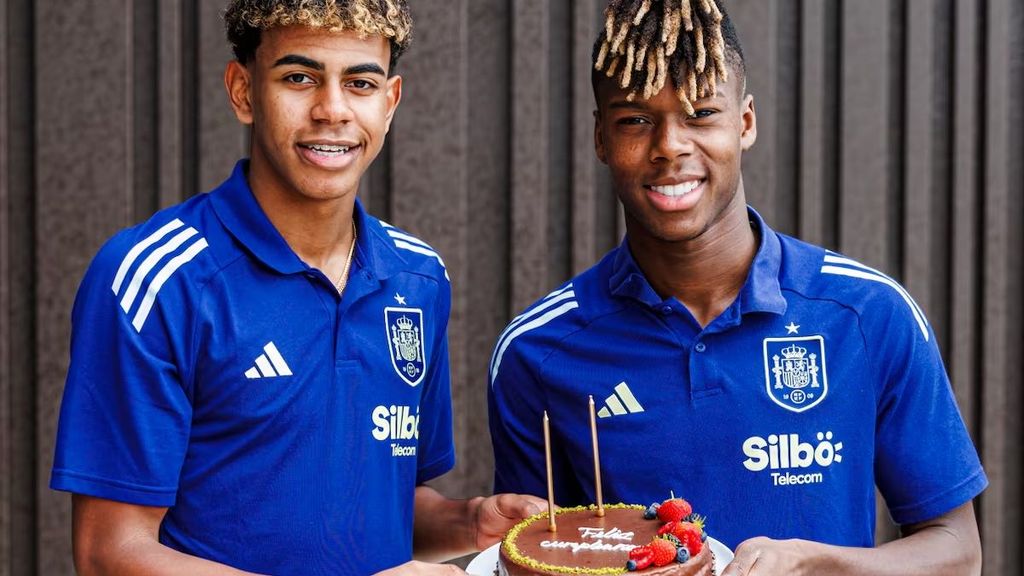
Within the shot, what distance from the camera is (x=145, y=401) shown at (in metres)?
2.24

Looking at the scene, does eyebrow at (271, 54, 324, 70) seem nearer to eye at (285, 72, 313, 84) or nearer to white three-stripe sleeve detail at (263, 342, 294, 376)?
eye at (285, 72, 313, 84)

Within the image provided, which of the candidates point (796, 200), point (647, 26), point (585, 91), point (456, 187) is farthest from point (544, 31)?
point (647, 26)

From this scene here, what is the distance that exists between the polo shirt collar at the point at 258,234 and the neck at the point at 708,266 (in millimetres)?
621

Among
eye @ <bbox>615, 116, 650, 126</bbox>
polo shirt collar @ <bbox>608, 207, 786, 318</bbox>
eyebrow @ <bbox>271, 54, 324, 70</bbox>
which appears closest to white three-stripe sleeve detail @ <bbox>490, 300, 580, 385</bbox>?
polo shirt collar @ <bbox>608, 207, 786, 318</bbox>

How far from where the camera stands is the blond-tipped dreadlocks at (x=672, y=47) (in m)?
2.45

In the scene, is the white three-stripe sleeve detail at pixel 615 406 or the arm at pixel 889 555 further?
the white three-stripe sleeve detail at pixel 615 406

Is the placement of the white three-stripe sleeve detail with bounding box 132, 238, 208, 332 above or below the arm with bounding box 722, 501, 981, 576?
above

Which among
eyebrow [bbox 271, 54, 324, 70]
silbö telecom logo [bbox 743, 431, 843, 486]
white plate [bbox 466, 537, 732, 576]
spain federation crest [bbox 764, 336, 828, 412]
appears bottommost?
white plate [bbox 466, 537, 732, 576]

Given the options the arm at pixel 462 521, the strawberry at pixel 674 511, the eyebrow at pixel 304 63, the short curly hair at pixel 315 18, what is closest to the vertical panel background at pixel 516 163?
the arm at pixel 462 521

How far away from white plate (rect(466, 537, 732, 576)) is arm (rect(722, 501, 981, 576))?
48 mm

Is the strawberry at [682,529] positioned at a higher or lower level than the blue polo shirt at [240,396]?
lower

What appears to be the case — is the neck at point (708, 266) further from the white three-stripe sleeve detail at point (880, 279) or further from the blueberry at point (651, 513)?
the blueberry at point (651, 513)

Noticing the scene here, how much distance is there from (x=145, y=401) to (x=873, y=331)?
150 centimetres

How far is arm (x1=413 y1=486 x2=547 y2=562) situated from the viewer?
264cm
